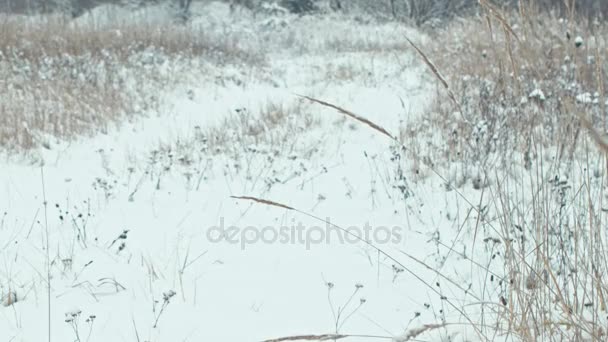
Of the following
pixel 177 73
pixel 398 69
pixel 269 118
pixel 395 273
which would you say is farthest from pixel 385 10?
pixel 395 273

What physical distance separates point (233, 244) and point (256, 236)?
0.17 metres

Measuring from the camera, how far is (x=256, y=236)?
114 inches

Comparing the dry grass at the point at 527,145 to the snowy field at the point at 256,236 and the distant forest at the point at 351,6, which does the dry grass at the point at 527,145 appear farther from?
the distant forest at the point at 351,6

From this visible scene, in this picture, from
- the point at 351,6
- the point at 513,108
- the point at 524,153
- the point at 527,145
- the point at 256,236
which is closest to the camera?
the point at 527,145

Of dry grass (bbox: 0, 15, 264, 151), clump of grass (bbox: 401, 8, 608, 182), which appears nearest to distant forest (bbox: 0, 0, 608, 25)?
dry grass (bbox: 0, 15, 264, 151)

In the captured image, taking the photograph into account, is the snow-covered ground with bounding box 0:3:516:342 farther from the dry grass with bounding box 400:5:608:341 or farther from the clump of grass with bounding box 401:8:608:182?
the clump of grass with bounding box 401:8:608:182

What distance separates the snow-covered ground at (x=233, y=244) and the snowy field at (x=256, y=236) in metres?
0.01

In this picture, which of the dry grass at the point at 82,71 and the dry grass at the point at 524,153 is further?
the dry grass at the point at 82,71

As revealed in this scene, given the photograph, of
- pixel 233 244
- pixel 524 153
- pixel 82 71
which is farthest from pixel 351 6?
pixel 233 244

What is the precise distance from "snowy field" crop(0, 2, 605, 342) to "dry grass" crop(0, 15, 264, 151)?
269mm

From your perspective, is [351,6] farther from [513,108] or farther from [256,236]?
[256,236]

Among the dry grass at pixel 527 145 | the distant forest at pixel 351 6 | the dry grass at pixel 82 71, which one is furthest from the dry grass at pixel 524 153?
the distant forest at pixel 351 6

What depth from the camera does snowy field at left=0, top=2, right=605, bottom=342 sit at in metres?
1.92

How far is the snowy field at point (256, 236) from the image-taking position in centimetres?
192
